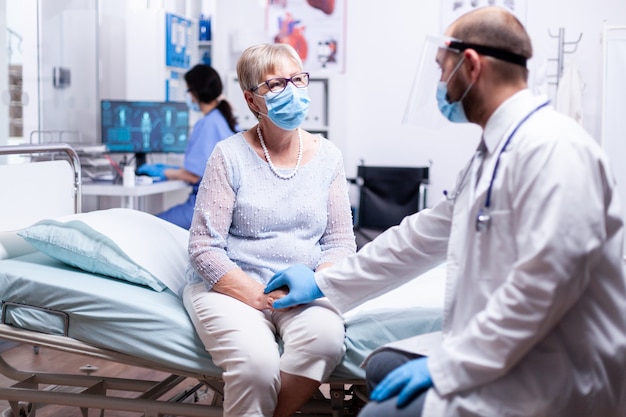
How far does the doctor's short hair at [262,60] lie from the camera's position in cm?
210

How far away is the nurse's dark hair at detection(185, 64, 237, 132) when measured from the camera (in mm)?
4199

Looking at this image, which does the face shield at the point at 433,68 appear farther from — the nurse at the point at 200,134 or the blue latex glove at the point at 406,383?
the nurse at the point at 200,134

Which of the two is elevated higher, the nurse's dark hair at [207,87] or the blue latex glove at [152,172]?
the nurse's dark hair at [207,87]

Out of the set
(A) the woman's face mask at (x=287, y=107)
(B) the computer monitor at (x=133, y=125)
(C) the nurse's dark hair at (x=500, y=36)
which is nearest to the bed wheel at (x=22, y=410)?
(A) the woman's face mask at (x=287, y=107)

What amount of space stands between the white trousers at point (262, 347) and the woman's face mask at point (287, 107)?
509 millimetres

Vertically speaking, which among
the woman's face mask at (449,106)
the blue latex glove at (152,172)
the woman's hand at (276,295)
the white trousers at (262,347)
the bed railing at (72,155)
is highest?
the woman's face mask at (449,106)

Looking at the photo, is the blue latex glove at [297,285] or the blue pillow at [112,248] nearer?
the blue latex glove at [297,285]

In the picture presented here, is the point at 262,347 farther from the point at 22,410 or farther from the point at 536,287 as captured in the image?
the point at 22,410

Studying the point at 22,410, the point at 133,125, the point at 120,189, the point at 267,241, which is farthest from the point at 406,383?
the point at 133,125

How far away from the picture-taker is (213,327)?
1.82 metres

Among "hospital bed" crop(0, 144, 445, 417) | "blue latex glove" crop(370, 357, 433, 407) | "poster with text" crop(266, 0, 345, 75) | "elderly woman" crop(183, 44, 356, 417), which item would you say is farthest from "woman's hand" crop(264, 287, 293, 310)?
"poster with text" crop(266, 0, 345, 75)

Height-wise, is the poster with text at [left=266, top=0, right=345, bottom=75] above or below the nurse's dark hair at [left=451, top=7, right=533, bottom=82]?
above

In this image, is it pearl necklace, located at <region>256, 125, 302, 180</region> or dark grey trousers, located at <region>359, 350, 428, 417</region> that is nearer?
dark grey trousers, located at <region>359, 350, 428, 417</region>

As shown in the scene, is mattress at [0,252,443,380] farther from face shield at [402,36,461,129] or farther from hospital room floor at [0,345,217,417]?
hospital room floor at [0,345,217,417]
